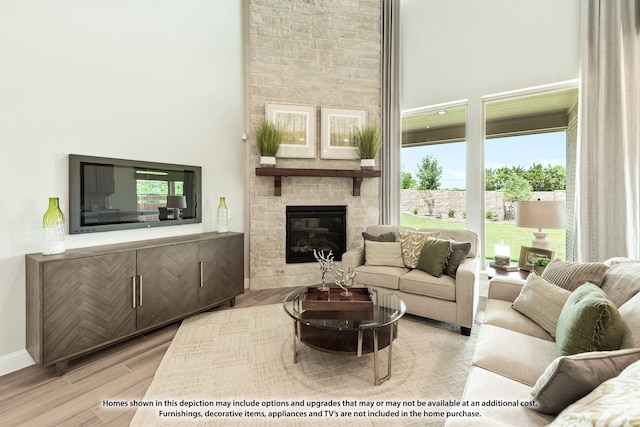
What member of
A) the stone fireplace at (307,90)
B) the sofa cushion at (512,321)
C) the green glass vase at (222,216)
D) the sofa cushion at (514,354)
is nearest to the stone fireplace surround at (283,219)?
the stone fireplace at (307,90)

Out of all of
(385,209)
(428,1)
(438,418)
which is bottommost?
(438,418)

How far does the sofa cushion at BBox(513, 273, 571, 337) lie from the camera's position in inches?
70.5

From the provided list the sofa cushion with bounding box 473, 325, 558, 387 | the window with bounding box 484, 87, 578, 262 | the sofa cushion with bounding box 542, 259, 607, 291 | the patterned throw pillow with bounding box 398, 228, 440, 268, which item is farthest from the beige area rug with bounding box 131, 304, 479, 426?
the window with bounding box 484, 87, 578, 262

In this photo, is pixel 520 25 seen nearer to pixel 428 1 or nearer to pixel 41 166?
pixel 428 1

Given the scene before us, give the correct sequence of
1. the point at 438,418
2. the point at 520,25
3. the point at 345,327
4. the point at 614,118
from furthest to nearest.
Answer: the point at 520,25, the point at 614,118, the point at 345,327, the point at 438,418

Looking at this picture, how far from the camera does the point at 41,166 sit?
232 cm

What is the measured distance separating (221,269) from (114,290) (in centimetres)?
105

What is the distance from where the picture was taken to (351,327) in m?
1.93

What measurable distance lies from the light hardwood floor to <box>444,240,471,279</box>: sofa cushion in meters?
2.73

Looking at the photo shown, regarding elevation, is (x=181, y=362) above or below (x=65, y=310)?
below

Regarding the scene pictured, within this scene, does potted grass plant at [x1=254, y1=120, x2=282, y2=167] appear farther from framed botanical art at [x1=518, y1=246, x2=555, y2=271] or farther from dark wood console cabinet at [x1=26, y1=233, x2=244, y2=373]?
framed botanical art at [x1=518, y1=246, x2=555, y2=271]

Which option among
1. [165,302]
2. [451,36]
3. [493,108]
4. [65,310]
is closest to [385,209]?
[493,108]

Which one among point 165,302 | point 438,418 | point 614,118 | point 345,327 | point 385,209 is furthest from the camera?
point 385,209

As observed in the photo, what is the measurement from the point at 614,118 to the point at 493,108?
1.22 m
